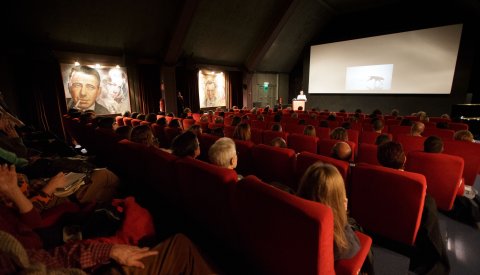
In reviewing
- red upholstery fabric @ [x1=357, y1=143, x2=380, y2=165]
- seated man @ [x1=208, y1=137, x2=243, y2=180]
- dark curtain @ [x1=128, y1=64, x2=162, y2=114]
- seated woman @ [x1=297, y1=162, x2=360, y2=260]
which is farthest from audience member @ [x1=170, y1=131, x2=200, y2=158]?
dark curtain @ [x1=128, y1=64, x2=162, y2=114]

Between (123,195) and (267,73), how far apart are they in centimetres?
1334

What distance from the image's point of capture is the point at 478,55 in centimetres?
848

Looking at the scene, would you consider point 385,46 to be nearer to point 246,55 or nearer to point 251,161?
point 246,55

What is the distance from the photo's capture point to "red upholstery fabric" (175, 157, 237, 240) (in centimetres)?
145

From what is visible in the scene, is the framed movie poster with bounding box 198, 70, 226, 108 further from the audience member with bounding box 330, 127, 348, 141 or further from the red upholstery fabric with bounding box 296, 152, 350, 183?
the red upholstery fabric with bounding box 296, 152, 350, 183

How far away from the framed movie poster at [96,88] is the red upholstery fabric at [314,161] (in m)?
8.41

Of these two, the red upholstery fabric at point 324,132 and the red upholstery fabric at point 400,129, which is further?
the red upholstery fabric at point 400,129

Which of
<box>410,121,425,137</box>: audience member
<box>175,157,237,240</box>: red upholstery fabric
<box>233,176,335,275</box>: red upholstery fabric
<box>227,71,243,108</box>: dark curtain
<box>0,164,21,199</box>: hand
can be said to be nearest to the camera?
<box>233,176,335,275</box>: red upholstery fabric

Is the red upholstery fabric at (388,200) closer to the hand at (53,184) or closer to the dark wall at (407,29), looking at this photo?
the hand at (53,184)

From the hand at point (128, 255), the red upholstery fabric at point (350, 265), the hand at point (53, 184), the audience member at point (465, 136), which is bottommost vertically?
the red upholstery fabric at point (350, 265)

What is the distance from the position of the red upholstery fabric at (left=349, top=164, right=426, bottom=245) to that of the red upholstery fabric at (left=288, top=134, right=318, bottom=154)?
1.26 m

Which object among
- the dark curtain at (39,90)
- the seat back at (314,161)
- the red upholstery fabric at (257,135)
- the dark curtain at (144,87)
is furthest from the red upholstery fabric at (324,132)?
the dark curtain at (39,90)

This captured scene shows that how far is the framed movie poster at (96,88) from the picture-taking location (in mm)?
7602

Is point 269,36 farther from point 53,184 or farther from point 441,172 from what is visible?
point 53,184
